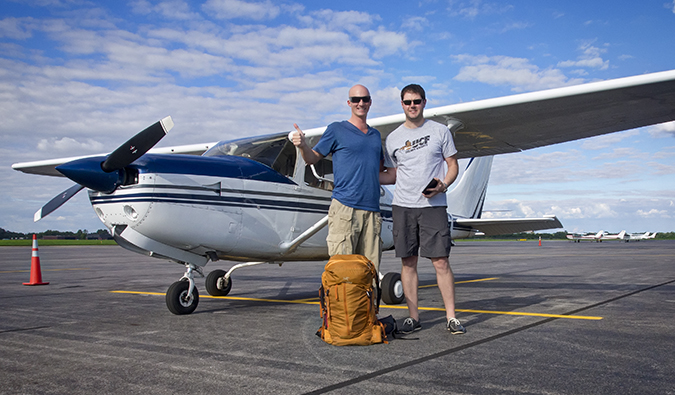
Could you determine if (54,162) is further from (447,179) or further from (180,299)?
(447,179)

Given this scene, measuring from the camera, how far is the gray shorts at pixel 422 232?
3.97 m

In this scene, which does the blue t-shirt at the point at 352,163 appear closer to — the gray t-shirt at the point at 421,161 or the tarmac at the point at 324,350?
the gray t-shirt at the point at 421,161

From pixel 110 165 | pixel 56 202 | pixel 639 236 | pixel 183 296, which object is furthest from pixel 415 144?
pixel 639 236

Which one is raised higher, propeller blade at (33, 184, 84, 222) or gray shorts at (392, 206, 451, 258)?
propeller blade at (33, 184, 84, 222)

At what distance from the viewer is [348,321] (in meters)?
3.52

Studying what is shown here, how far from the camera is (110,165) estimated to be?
444 centimetres

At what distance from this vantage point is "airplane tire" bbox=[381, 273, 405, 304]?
6.00 m

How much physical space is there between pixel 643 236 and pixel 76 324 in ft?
290

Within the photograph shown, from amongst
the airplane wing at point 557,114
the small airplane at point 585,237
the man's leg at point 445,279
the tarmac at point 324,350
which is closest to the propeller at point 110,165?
the tarmac at point 324,350

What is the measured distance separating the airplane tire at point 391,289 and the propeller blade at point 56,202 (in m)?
3.85

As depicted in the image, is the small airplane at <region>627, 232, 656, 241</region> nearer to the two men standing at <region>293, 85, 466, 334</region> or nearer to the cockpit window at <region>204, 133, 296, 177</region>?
the cockpit window at <region>204, 133, 296, 177</region>

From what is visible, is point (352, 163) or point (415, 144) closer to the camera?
point (352, 163)

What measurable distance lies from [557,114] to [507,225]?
385 cm

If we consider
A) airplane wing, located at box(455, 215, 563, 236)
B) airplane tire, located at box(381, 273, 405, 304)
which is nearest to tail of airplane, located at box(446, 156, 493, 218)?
airplane wing, located at box(455, 215, 563, 236)
